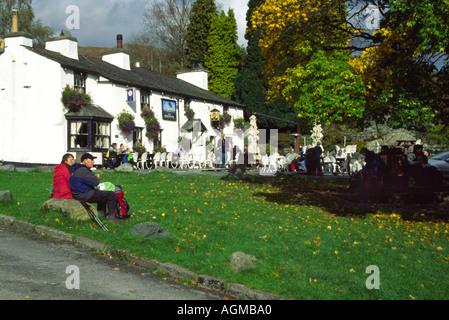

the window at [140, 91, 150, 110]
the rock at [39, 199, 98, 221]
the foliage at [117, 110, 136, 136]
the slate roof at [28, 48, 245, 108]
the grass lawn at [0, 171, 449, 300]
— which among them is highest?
the slate roof at [28, 48, 245, 108]

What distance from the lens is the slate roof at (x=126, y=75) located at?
25.4m

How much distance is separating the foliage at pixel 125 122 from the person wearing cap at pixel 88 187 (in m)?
18.8

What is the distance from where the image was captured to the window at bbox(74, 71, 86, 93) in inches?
1021

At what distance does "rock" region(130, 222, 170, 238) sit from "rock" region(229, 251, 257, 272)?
2.04 meters

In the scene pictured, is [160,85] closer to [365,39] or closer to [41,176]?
[41,176]

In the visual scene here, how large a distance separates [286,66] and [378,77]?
3.87m

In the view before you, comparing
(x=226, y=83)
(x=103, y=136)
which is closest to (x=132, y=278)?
(x=103, y=136)

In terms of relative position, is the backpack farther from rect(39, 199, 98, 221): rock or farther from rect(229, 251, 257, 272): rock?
rect(229, 251, 257, 272): rock

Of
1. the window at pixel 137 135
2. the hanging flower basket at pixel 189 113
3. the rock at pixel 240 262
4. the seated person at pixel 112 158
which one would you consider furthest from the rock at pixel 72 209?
the hanging flower basket at pixel 189 113

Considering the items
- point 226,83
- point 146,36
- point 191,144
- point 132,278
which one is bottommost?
point 132,278

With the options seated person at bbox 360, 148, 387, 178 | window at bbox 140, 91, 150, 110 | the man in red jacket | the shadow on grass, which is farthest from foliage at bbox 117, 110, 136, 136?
the man in red jacket

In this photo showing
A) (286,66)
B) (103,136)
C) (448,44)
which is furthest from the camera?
(103,136)

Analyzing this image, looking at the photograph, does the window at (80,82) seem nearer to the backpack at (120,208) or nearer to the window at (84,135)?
the window at (84,135)

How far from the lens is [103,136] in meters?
26.6
